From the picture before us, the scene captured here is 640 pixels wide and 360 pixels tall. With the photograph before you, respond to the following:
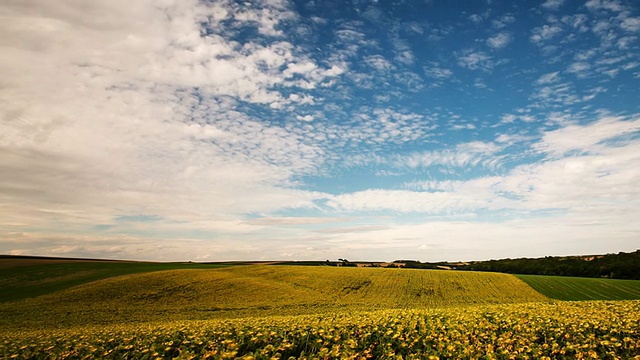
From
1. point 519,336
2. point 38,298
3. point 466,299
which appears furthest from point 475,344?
point 38,298

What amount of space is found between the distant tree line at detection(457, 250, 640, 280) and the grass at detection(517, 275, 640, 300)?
1639cm

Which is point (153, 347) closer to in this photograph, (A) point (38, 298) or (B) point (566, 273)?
(A) point (38, 298)

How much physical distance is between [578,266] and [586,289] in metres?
32.4

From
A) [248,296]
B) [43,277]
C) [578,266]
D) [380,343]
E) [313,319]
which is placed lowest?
[248,296]

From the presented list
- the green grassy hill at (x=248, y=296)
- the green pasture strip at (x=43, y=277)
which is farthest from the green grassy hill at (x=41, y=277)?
the green grassy hill at (x=248, y=296)

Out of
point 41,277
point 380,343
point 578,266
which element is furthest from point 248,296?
point 578,266

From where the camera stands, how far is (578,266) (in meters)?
79.2

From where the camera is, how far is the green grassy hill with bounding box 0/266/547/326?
32156 millimetres

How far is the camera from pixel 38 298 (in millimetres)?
38562

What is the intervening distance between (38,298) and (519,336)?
4816cm

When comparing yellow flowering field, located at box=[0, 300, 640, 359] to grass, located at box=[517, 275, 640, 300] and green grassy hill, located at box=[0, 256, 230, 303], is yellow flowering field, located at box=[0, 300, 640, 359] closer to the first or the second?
green grassy hill, located at box=[0, 256, 230, 303]

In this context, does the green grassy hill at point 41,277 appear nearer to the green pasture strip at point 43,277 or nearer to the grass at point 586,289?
the green pasture strip at point 43,277

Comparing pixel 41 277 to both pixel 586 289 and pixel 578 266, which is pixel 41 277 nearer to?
pixel 586 289

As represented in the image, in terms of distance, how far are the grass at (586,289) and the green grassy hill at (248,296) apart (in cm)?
273
